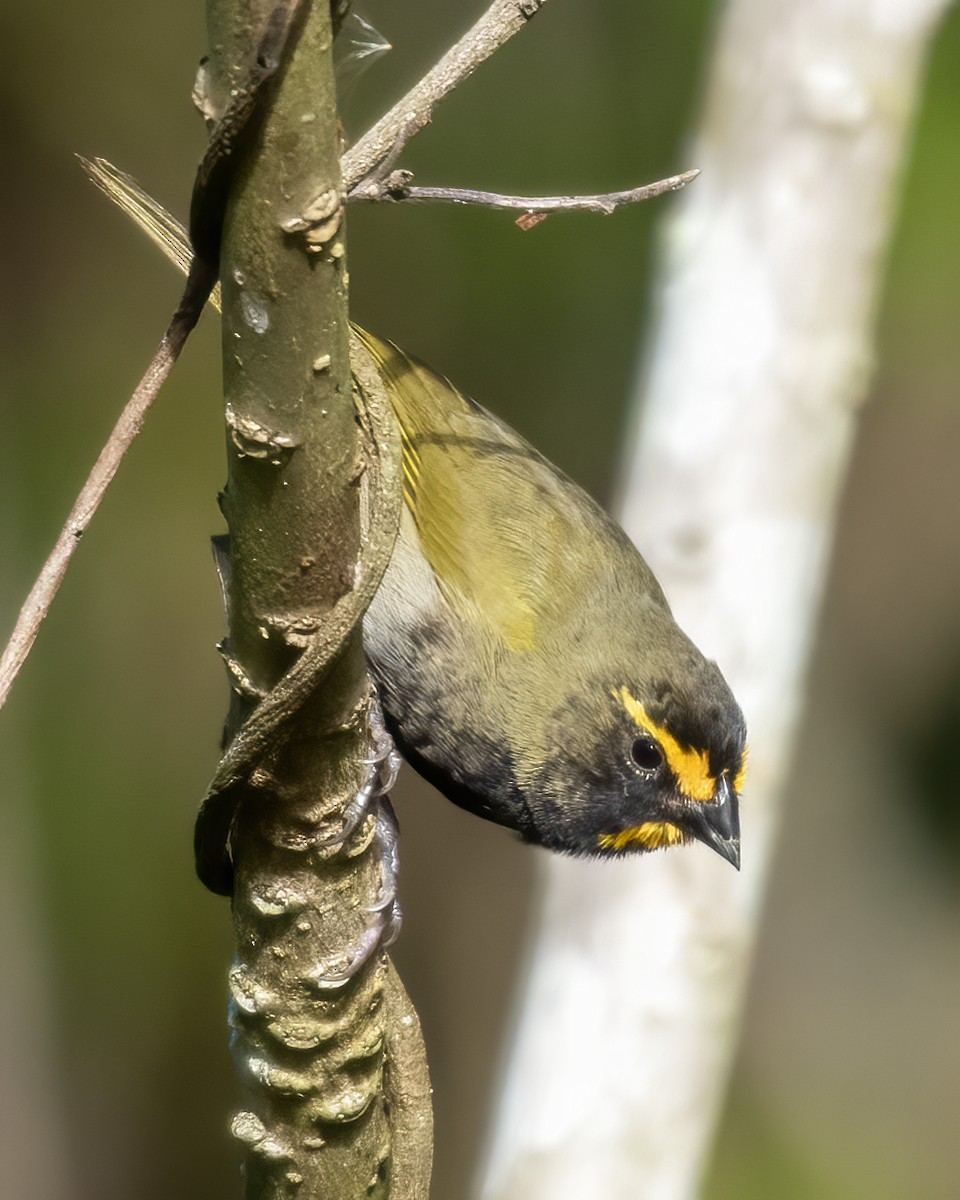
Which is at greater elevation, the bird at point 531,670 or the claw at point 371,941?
the bird at point 531,670

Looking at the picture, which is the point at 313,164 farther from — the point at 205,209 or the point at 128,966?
the point at 128,966

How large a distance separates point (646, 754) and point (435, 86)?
68.6 inches

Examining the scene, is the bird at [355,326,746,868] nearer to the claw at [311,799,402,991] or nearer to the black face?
the black face

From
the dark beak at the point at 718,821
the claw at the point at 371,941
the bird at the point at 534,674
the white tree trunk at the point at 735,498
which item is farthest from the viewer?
the white tree trunk at the point at 735,498

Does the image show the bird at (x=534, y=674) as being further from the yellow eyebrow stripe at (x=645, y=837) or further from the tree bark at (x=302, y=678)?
the tree bark at (x=302, y=678)

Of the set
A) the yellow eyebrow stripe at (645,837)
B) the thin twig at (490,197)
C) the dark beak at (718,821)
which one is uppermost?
the thin twig at (490,197)

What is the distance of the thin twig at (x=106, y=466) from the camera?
134 cm

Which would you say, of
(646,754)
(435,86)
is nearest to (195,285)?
(435,86)

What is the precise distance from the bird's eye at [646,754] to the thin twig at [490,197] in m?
1.44

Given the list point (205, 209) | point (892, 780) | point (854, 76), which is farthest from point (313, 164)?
point (892, 780)

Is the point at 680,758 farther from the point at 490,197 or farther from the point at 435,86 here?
the point at 435,86

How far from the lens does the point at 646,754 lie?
115 inches

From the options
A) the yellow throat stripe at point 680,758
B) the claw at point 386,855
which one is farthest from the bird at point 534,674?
the claw at point 386,855

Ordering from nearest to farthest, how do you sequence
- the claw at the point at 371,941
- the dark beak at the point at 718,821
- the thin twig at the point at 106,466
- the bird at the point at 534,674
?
the thin twig at the point at 106,466 → the claw at the point at 371,941 → the bird at the point at 534,674 → the dark beak at the point at 718,821
